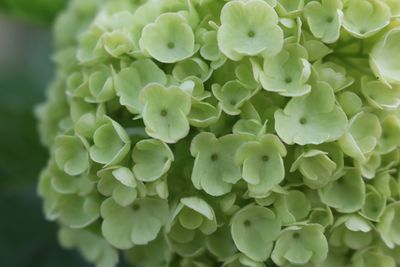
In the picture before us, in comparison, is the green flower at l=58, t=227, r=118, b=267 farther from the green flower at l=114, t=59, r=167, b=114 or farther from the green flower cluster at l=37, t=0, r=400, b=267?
the green flower at l=114, t=59, r=167, b=114

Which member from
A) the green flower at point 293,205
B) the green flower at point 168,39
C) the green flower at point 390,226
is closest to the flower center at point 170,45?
the green flower at point 168,39

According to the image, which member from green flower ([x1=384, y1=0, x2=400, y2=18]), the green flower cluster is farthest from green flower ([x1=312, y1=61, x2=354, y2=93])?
green flower ([x1=384, y1=0, x2=400, y2=18])

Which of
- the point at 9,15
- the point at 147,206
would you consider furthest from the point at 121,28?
the point at 9,15

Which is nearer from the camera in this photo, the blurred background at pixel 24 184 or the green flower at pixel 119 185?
the green flower at pixel 119 185

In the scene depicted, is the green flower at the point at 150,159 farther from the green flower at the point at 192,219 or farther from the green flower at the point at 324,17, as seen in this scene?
the green flower at the point at 324,17

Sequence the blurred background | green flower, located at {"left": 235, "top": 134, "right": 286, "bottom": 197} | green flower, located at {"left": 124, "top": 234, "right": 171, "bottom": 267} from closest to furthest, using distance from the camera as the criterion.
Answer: green flower, located at {"left": 235, "top": 134, "right": 286, "bottom": 197}, green flower, located at {"left": 124, "top": 234, "right": 171, "bottom": 267}, the blurred background

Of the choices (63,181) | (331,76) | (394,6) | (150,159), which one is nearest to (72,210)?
(63,181)

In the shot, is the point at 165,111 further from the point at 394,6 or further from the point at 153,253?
the point at 394,6
